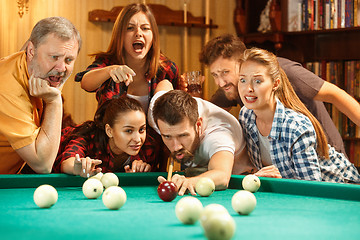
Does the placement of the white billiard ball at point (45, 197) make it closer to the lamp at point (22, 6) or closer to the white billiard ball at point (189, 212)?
the white billiard ball at point (189, 212)

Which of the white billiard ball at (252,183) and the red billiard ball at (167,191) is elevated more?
the red billiard ball at (167,191)

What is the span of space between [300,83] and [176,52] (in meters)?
Result: 2.37

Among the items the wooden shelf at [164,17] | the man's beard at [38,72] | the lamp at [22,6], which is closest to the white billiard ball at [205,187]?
the man's beard at [38,72]

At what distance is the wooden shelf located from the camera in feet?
16.2

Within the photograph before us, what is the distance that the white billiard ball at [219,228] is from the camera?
128cm

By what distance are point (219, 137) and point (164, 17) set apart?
9.14 feet

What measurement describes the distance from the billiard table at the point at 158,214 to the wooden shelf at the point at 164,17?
2744 millimetres

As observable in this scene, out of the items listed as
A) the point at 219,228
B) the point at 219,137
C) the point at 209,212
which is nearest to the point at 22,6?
the point at 219,137

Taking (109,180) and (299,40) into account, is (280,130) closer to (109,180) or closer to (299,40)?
(109,180)

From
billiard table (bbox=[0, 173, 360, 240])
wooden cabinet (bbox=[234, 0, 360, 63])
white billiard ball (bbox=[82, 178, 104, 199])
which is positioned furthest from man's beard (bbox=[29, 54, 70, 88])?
wooden cabinet (bbox=[234, 0, 360, 63])

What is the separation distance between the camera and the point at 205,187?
2.17m

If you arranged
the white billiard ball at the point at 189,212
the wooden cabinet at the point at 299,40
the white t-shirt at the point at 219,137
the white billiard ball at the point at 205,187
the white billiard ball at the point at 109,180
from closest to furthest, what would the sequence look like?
the white billiard ball at the point at 189,212 < the white billiard ball at the point at 205,187 < the white billiard ball at the point at 109,180 < the white t-shirt at the point at 219,137 < the wooden cabinet at the point at 299,40

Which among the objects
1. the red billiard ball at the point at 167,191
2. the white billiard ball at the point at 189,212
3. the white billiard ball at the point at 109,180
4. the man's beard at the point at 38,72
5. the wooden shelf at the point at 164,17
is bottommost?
the white billiard ball at the point at 109,180

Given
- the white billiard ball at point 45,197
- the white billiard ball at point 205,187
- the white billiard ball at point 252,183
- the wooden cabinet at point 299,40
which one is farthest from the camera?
the wooden cabinet at point 299,40
